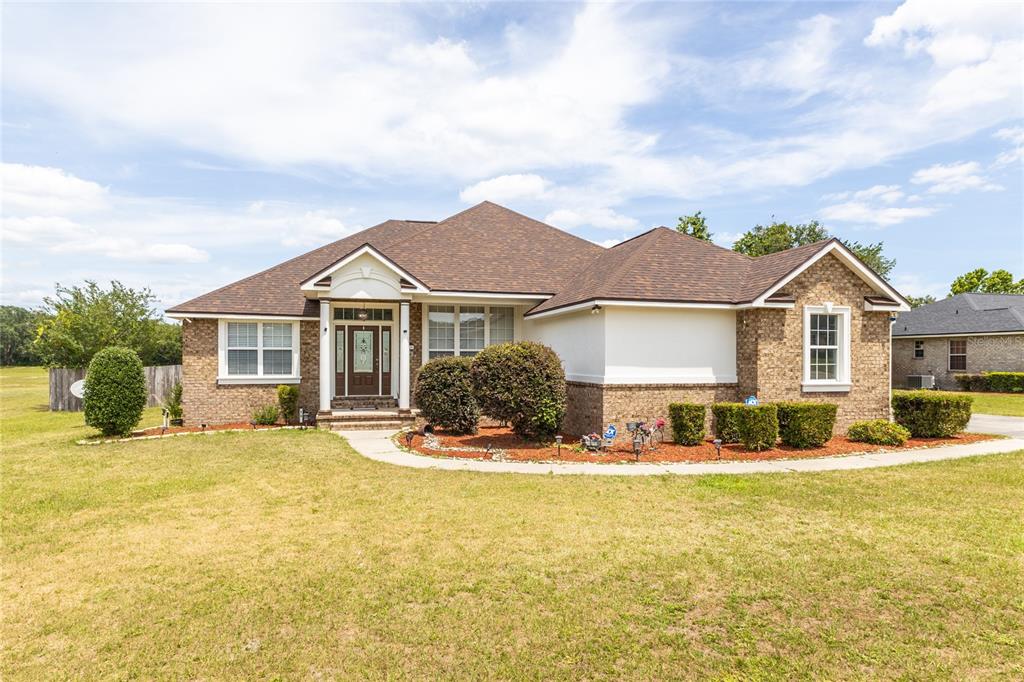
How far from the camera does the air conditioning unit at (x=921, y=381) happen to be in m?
32.0

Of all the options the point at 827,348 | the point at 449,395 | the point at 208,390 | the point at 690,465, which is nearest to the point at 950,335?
the point at 827,348

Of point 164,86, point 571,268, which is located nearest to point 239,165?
point 164,86

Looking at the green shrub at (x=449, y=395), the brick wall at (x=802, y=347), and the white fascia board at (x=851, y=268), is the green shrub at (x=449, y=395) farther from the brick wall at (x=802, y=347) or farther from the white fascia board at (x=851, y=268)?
the white fascia board at (x=851, y=268)

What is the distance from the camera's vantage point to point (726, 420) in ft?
44.2

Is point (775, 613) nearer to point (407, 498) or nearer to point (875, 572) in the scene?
point (875, 572)

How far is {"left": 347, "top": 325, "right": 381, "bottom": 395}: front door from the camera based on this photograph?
1872 cm

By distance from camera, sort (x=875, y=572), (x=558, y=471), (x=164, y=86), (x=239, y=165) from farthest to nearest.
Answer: (x=239, y=165) → (x=164, y=86) → (x=558, y=471) → (x=875, y=572)

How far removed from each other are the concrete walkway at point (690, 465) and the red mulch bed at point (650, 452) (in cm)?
45

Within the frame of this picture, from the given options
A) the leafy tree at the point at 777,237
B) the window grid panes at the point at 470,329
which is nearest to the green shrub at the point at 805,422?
the window grid panes at the point at 470,329

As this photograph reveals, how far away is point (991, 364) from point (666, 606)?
35.7 metres

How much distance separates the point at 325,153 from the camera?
1803cm

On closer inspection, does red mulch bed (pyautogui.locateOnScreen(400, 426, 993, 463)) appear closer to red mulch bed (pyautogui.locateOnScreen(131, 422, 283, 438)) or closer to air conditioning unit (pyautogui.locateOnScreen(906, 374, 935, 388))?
red mulch bed (pyautogui.locateOnScreen(131, 422, 283, 438))

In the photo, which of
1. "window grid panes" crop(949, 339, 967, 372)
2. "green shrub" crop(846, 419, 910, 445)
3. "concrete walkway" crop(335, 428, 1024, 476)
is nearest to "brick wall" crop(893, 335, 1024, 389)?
"window grid panes" crop(949, 339, 967, 372)

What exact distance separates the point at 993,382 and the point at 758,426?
86.7 feet
